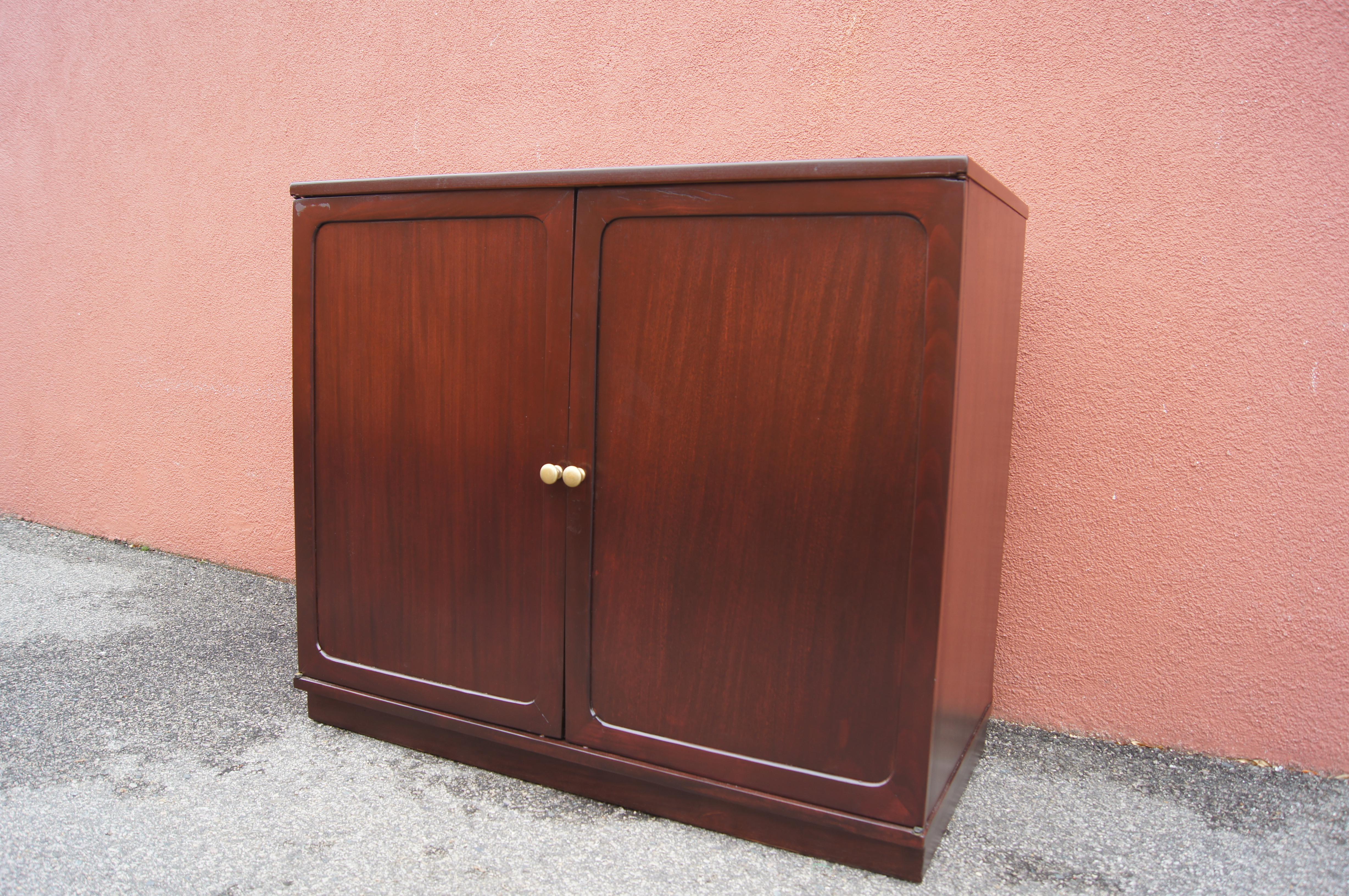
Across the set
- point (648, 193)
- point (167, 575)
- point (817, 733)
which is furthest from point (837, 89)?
point (167, 575)

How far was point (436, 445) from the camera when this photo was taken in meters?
1.72

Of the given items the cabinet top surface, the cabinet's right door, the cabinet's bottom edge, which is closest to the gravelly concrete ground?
the cabinet's bottom edge

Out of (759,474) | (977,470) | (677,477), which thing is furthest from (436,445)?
(977,470)

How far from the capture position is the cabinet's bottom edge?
56.6 inches

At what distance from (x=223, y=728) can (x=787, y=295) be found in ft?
4.93

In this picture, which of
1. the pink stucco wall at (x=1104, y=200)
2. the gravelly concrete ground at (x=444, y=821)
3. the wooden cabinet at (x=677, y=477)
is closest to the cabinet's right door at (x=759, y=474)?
the wooden cabinet at (x=677, y=477)

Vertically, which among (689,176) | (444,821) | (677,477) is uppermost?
Result: (689,176)

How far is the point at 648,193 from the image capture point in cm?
148

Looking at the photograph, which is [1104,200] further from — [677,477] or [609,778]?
[609,778]

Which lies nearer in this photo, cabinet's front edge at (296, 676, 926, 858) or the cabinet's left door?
cabinet's front edge at (296, 676, 926, 858)

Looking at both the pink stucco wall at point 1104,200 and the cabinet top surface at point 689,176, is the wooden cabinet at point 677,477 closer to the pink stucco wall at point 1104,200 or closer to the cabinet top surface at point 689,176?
the cabinet top surface at point 689,176

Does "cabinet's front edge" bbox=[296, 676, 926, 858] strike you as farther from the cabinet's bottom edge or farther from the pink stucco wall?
the pink stucco wall

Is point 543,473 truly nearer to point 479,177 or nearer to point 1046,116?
point 479,177

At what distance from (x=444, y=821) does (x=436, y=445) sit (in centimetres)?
69
